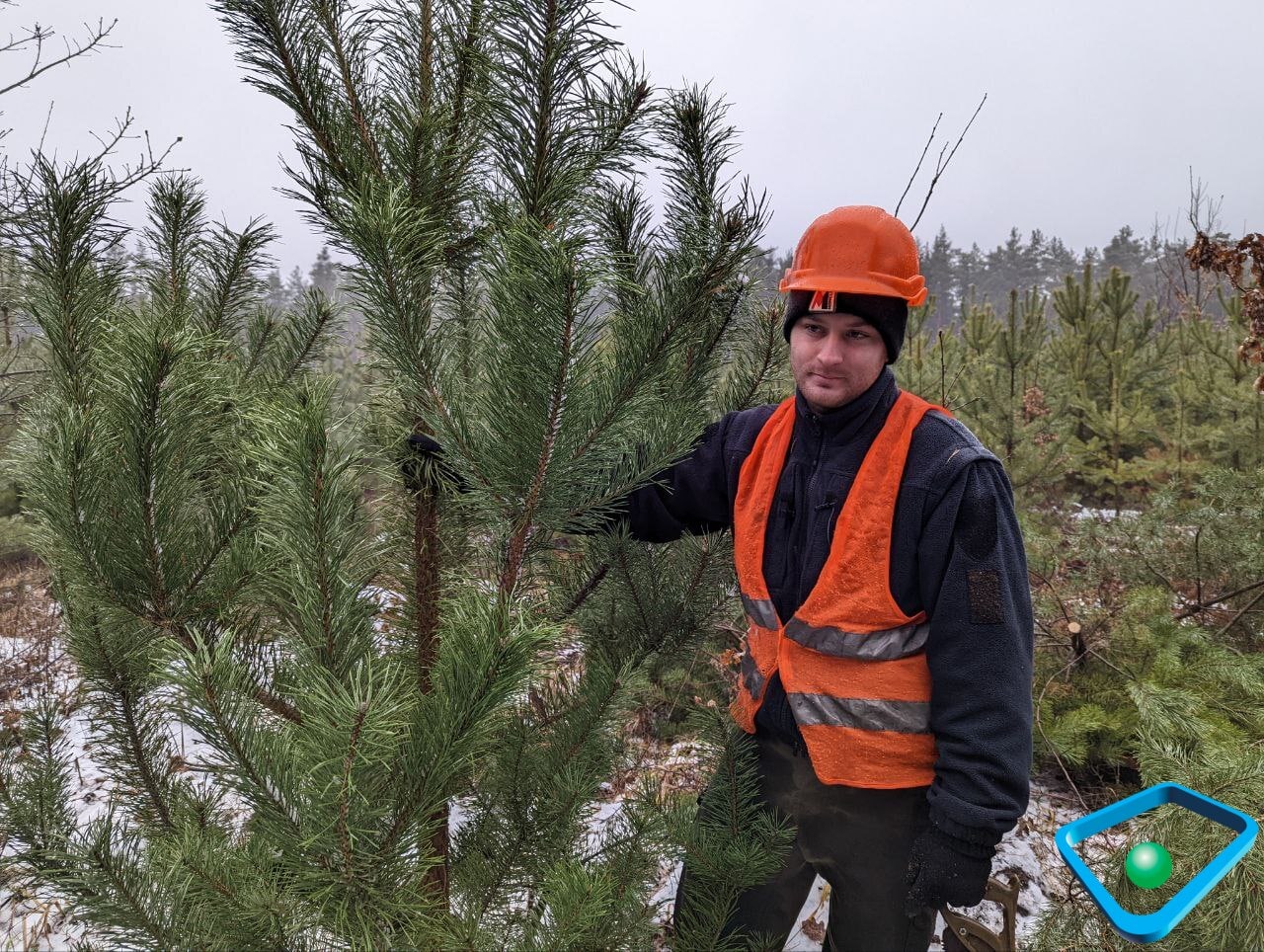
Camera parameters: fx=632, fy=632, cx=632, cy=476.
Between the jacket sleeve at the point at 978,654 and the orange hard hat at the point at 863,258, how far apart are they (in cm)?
46

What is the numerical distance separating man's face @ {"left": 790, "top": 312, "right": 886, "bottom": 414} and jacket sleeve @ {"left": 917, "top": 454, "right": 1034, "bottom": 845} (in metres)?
0.32

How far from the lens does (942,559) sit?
1.48m

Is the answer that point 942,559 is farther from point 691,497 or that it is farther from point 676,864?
point 676,864

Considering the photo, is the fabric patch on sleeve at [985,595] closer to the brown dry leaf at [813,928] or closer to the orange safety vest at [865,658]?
the orange safety vest at [865,658]

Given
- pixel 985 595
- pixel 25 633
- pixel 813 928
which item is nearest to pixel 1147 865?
pixel 985 595

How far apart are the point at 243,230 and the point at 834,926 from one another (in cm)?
240

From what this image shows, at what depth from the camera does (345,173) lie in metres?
1.24

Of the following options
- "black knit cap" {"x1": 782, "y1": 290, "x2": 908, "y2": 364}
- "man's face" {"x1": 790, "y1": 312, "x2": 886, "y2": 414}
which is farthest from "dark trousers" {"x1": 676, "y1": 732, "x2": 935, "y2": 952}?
"black knit cap" {"x1": 782, "y1": 290, "x2": 908, "y2": 364}

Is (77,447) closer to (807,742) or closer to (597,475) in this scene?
(597,475)

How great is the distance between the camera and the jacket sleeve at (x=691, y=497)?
1.69 m

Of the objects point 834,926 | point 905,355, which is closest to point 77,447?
point 834,926

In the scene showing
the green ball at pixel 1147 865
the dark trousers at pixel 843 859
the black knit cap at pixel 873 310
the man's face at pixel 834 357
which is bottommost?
the dark trousers at pixel 843 859

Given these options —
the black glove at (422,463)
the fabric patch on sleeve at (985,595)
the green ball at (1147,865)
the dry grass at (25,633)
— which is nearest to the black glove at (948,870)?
the green ball at (1147,865)

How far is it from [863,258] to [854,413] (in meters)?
0.37
